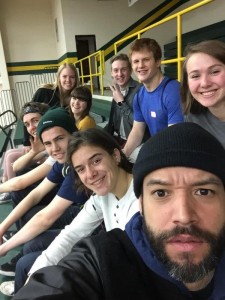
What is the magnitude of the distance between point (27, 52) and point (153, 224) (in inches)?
389

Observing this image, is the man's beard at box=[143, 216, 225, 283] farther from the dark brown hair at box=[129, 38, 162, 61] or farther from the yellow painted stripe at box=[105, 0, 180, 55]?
the yellow painted stripe at box=[105, 0, 180, 55]

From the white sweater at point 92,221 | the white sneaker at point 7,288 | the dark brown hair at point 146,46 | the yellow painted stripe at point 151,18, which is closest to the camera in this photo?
the white sweater at point 92,221

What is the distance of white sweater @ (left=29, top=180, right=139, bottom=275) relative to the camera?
131 cm

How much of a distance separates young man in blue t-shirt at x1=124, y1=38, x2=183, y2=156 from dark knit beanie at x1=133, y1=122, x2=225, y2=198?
1.11 meters

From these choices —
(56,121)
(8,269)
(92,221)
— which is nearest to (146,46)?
(56,121)

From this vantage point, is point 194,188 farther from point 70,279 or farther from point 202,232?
point 70,279

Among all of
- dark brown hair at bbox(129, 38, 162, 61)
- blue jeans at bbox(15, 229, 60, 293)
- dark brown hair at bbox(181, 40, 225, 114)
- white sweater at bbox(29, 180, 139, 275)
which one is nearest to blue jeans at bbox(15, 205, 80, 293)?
blue jeans at bbox(15, 229, 60, 293)

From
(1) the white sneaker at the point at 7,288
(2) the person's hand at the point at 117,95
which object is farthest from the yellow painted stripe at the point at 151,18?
(1) the white sneaker at the point at 7,288

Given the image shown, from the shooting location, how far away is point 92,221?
1483 mm

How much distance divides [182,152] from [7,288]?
1688 millimetres

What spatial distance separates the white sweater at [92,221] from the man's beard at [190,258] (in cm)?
53

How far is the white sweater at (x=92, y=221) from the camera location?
1307 millimetres

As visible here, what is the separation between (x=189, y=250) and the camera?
69cm

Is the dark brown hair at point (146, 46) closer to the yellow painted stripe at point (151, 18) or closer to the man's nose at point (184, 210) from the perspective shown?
the man's nose at point (184, 210)
